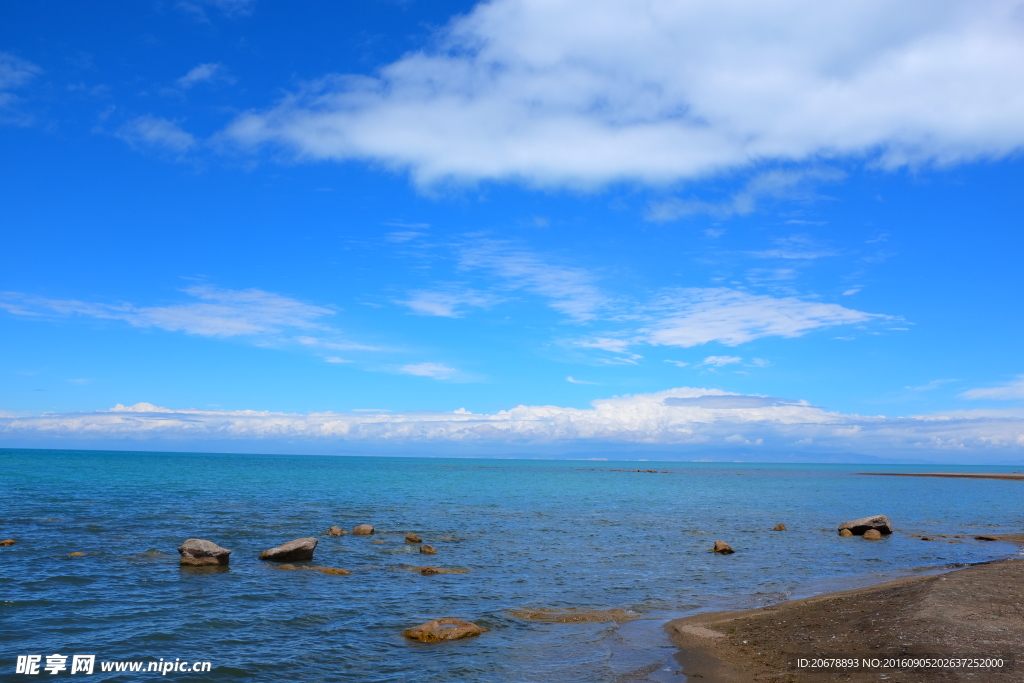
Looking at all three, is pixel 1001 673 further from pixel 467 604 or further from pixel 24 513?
pixel 24 513

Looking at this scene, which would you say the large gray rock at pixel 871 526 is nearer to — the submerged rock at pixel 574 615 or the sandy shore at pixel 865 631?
the sandy shore at pixel 865 631

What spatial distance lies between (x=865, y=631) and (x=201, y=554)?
2577 centimetres

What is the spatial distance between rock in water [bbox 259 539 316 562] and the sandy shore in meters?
18.0

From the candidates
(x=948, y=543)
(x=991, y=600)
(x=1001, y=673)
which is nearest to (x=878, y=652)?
(x=1001, y=673)

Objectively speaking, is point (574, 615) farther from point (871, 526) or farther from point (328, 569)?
point (871, 526)

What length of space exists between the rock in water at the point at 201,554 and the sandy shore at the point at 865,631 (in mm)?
19767

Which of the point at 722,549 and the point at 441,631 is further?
the point at 722,549

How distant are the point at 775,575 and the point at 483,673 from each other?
18.9 meters

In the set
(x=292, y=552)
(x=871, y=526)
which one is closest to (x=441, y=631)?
(x=292, y=552)

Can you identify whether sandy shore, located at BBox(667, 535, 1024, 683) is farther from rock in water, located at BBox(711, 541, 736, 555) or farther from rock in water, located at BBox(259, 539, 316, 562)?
rock in water, located at BBox(259, 539, 316, 562)

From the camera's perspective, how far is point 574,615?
21.2 metres

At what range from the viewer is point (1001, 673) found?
12.7 meters

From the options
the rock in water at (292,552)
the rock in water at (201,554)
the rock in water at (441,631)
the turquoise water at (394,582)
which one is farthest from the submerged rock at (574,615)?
the rock in water at (201,554)

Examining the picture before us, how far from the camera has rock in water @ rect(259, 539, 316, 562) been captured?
2919 centimetres
